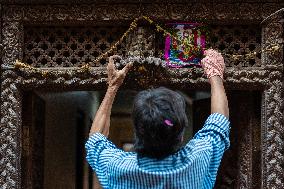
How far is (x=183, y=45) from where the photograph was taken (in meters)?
3.93

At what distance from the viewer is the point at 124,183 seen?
213cm

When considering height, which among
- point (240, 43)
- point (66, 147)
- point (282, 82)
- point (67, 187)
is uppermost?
point (240, 43)

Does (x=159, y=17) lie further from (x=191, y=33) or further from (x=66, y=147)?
(x=66, y=147)

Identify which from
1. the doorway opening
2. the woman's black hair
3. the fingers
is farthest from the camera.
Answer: the doorway opening

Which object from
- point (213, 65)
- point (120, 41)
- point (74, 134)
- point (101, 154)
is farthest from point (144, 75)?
point (74, 134)

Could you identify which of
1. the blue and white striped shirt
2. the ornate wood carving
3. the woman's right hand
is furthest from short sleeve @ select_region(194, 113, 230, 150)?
the ornate wood carving

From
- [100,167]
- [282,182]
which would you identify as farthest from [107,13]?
[100,167]

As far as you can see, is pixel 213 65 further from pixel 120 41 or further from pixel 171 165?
pixel 120 41

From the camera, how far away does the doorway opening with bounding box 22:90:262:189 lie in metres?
4.21

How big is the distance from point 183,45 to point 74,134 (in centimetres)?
314

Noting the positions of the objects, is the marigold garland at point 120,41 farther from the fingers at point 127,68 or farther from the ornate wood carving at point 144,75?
the fingers at point 127,68

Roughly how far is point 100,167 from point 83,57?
1.95 m

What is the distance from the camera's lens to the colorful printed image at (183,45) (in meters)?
3.94

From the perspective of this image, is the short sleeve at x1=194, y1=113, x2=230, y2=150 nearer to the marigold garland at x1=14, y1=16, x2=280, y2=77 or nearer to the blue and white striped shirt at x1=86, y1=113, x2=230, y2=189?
the blue and white striped shirt at x1=86, y1=113, x2=230, y2=189
